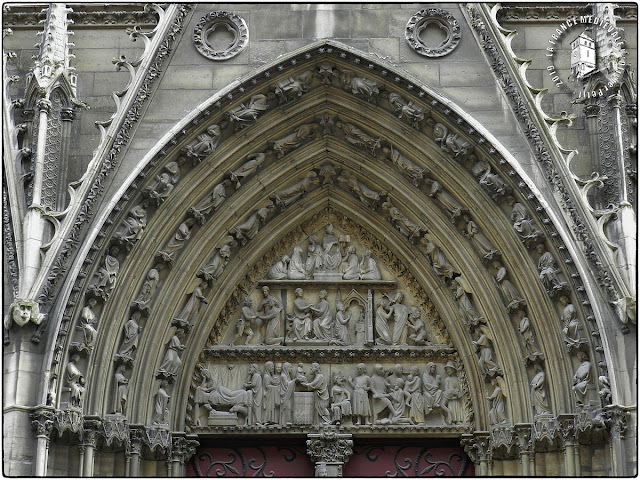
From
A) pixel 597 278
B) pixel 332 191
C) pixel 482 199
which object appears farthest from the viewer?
pixel 332 191

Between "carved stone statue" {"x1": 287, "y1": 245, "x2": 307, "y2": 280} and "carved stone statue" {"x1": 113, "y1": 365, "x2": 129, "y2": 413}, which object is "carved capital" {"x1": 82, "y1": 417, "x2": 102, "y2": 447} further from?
"carved stone statue" {"x1": 287, "y1": 245, "x2": 307, "y2": 280}

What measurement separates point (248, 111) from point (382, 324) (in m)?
2.82

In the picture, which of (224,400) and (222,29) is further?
(222,29)

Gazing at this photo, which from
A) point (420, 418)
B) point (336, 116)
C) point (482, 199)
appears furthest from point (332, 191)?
point (420, 418)

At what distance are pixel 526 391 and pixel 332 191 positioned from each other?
3279mm

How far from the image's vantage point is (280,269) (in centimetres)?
1487

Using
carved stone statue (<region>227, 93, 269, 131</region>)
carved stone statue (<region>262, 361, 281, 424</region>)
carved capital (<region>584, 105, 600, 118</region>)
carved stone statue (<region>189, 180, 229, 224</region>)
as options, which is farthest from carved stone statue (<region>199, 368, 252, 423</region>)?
carved capital (<region>584, 105, 600, 118</region>)

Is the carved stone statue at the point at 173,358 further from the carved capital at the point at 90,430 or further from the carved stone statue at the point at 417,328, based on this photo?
the carved stone statue at the point at 417,328

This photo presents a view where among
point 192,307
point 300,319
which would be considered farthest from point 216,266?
point 300,319

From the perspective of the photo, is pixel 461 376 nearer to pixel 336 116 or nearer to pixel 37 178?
pixel 336 116

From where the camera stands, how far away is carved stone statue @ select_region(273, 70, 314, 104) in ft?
46.6

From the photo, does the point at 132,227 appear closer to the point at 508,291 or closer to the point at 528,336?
the point at 508,291

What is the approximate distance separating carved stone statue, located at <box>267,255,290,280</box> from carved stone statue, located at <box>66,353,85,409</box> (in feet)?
9.03

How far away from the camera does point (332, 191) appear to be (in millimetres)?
15055
